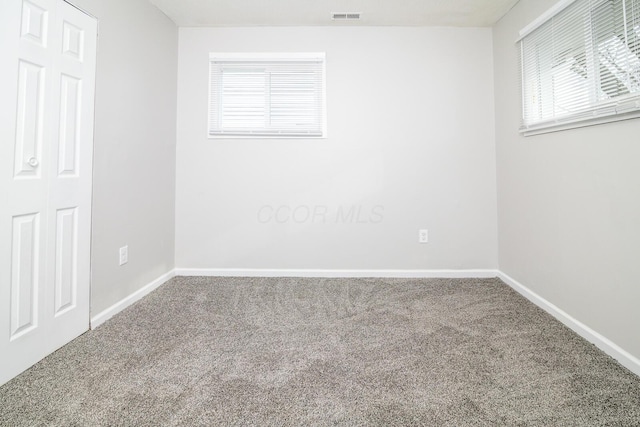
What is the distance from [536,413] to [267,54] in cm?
323

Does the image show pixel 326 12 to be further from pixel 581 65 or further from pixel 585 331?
pixel 585 331

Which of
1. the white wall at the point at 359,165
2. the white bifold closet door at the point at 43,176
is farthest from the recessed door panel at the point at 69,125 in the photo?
the white wall at the point at 359,165

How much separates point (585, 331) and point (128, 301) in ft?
10.2

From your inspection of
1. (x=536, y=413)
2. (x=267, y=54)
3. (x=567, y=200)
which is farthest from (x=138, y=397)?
(x=267, y=54)

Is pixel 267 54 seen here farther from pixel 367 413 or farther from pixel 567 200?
pixel 367 413

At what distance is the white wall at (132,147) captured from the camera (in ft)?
6.58

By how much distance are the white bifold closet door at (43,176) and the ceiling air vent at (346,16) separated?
74.1 inches

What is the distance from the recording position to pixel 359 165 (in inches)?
116

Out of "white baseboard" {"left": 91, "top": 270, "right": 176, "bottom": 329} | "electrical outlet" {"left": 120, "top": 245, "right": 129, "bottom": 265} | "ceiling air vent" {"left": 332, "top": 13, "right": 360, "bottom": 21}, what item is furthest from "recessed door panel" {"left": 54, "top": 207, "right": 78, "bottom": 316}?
"ceiling air vent" {"left": 332, "top": 13, "right": 360, "bottom": 21}

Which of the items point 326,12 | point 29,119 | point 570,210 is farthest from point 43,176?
point 570,210

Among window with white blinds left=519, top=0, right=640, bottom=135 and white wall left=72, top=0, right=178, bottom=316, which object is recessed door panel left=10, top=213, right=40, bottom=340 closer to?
white wall left=72, top=0, right=178, bottom=316

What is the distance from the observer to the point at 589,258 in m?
1.80

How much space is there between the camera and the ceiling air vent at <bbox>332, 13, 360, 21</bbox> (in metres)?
2.70

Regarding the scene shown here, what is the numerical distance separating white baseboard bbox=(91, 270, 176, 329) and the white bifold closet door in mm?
96
